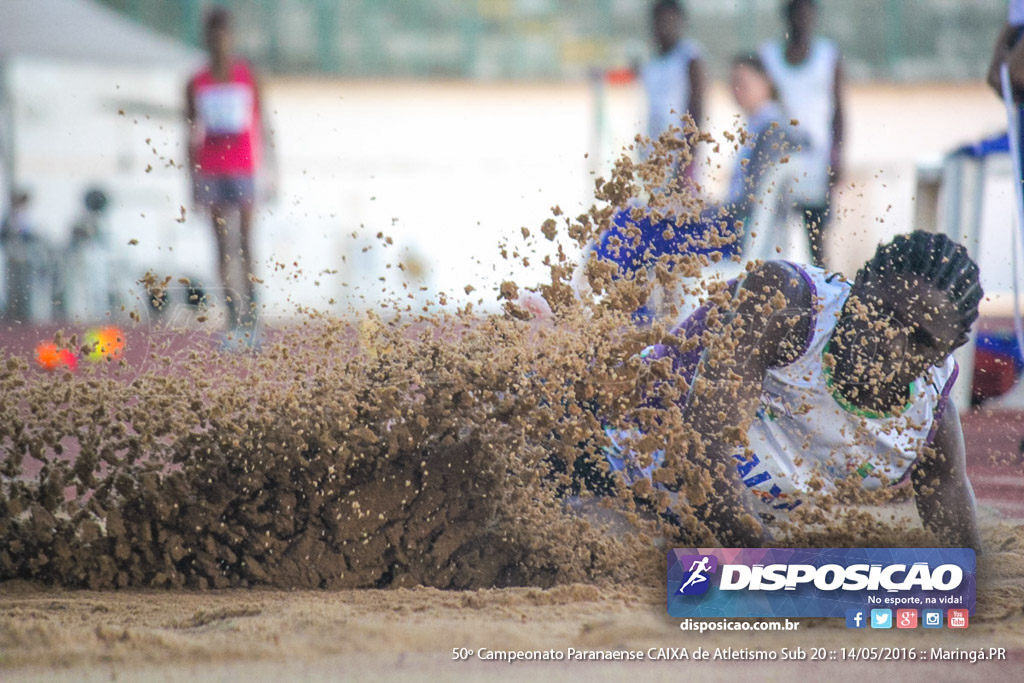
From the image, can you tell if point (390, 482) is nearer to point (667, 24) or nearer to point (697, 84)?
point (697, 84)

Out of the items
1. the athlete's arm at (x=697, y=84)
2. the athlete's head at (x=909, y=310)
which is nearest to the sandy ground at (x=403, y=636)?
the athlete's head at (x=909, y=310)

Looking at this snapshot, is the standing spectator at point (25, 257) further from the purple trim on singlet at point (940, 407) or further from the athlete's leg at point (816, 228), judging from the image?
the purple trim on singlet at point (940, 407)

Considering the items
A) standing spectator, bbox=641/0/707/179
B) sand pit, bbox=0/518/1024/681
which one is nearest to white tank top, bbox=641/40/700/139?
standing spectator, bbox=641/0/707/179

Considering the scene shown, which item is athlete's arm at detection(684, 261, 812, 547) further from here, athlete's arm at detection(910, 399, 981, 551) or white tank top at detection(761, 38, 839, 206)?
white tank top at detection(761, 38, 839, 206)

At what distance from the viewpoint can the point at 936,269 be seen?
2.09 m

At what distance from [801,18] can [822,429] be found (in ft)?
9.15

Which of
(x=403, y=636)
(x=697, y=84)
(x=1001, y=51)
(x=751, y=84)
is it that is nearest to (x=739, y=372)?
(x=403, y=636)

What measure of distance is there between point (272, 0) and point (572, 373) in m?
9.00

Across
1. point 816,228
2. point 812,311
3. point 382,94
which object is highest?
point 382,94

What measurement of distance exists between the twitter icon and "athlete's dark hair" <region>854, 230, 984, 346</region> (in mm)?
576

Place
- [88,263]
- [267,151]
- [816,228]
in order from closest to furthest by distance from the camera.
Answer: [816,228]
[267,151]
[88,263]

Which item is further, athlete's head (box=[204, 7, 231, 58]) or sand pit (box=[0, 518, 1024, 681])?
athlete's head (box=[204, 7, 231, 58])

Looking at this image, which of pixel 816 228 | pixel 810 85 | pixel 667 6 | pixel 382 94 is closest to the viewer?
pixel 816 228

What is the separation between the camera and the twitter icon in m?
2.01
